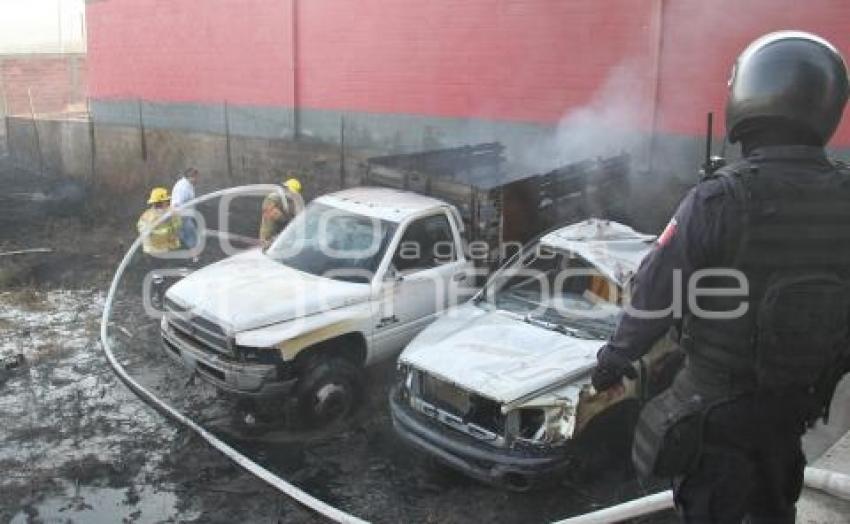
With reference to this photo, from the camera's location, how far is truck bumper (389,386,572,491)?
470 cm

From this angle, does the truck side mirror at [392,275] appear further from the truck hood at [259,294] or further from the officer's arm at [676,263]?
the officer's arm at [676,263]

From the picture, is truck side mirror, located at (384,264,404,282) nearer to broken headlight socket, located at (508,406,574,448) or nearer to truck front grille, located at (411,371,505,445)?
truck front grille, located at (411,371,505,445)

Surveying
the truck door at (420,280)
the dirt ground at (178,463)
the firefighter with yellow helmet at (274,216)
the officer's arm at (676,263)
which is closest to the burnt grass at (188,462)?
the dirt ground at (178,463)

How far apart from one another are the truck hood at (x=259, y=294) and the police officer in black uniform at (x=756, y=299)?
12.0ft

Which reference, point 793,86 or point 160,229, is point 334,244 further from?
point 793,86

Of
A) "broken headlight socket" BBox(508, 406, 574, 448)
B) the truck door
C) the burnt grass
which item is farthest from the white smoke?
"broken headlight socket" BBox(508, 406, 574, 448)

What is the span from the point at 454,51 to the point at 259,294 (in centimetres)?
692

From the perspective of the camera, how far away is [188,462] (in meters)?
5.58

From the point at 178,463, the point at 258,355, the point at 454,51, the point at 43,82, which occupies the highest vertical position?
the point at 454,51

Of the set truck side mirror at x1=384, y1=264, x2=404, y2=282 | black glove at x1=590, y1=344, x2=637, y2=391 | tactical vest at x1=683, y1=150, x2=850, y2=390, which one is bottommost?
truck side mirror at x1=384, y1=264, x2=404, y2=282

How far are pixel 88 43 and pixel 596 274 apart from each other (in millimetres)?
17758

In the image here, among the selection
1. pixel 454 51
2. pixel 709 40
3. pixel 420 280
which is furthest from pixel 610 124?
pixel 420 280

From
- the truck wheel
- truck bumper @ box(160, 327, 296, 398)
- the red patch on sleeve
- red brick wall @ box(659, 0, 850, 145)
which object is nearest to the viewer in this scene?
the red patch on sleeve

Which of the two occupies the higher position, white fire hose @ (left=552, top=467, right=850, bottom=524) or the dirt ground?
white fire hose @ (left=552, top=467, right=850, bottom=524)
